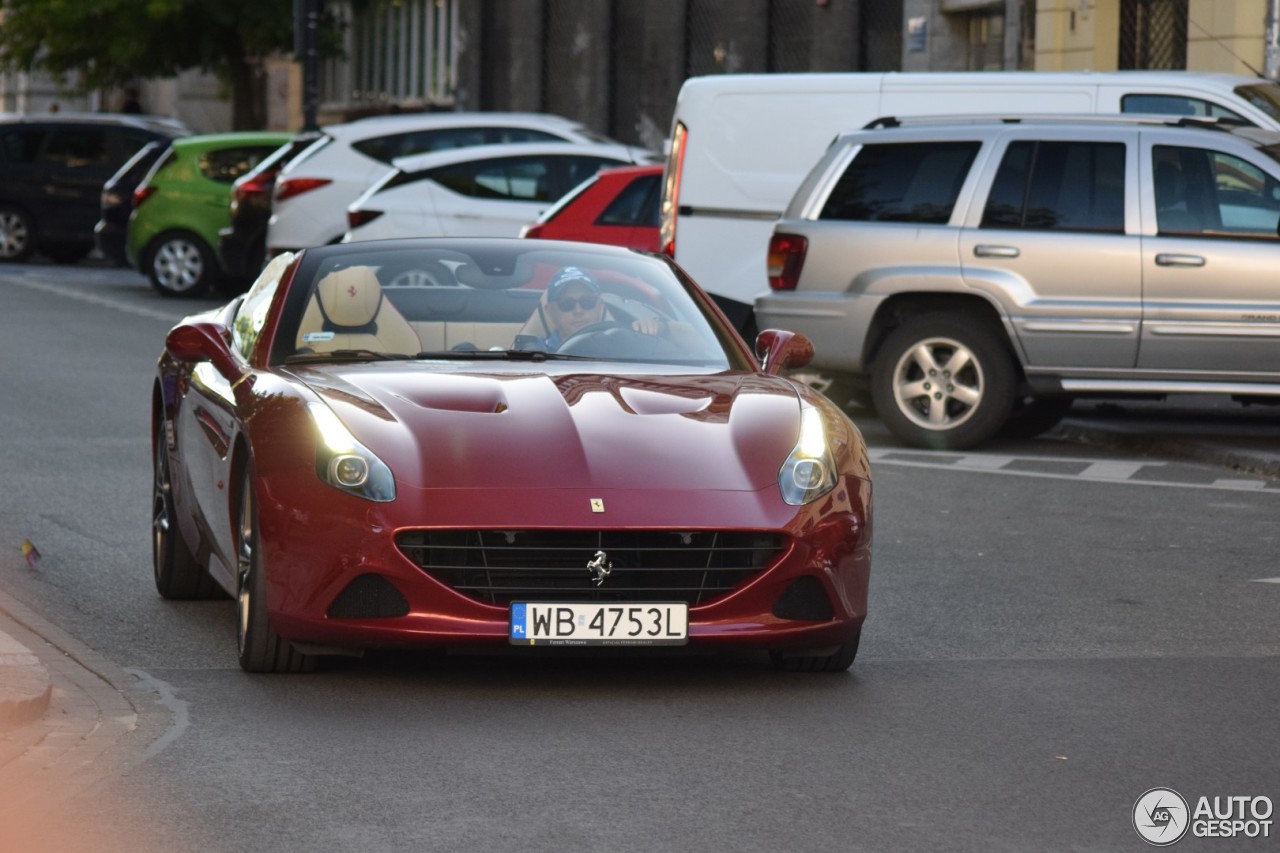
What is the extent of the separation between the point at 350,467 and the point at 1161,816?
2493 millimetres

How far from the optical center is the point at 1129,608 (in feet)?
30.2

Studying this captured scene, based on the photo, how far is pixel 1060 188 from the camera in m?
14.5

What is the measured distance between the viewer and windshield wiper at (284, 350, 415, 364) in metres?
8.27

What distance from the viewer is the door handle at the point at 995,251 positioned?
14.4m

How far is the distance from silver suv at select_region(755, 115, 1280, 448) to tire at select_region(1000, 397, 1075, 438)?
103 centimetres

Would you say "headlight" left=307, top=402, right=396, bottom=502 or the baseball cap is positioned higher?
the baseball cap

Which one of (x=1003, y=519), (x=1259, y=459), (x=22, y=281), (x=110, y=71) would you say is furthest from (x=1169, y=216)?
(x=110, y=71)

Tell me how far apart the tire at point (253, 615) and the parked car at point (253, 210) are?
17835 mm

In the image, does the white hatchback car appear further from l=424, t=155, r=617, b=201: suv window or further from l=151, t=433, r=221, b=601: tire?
l=151, t=433, r=221, b=601: tire

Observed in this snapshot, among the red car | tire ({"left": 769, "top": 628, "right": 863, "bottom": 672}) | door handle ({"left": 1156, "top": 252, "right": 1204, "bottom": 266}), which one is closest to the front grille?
the red car

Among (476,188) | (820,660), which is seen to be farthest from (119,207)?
(820,660)

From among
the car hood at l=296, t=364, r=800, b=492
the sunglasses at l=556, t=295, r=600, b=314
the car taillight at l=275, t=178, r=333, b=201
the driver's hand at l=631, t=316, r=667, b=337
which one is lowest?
the car taillight at l=275, t=178, r=333, b=201

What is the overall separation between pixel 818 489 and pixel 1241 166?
7305 millimetres

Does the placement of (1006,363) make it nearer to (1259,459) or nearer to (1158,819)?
(1259,459)
